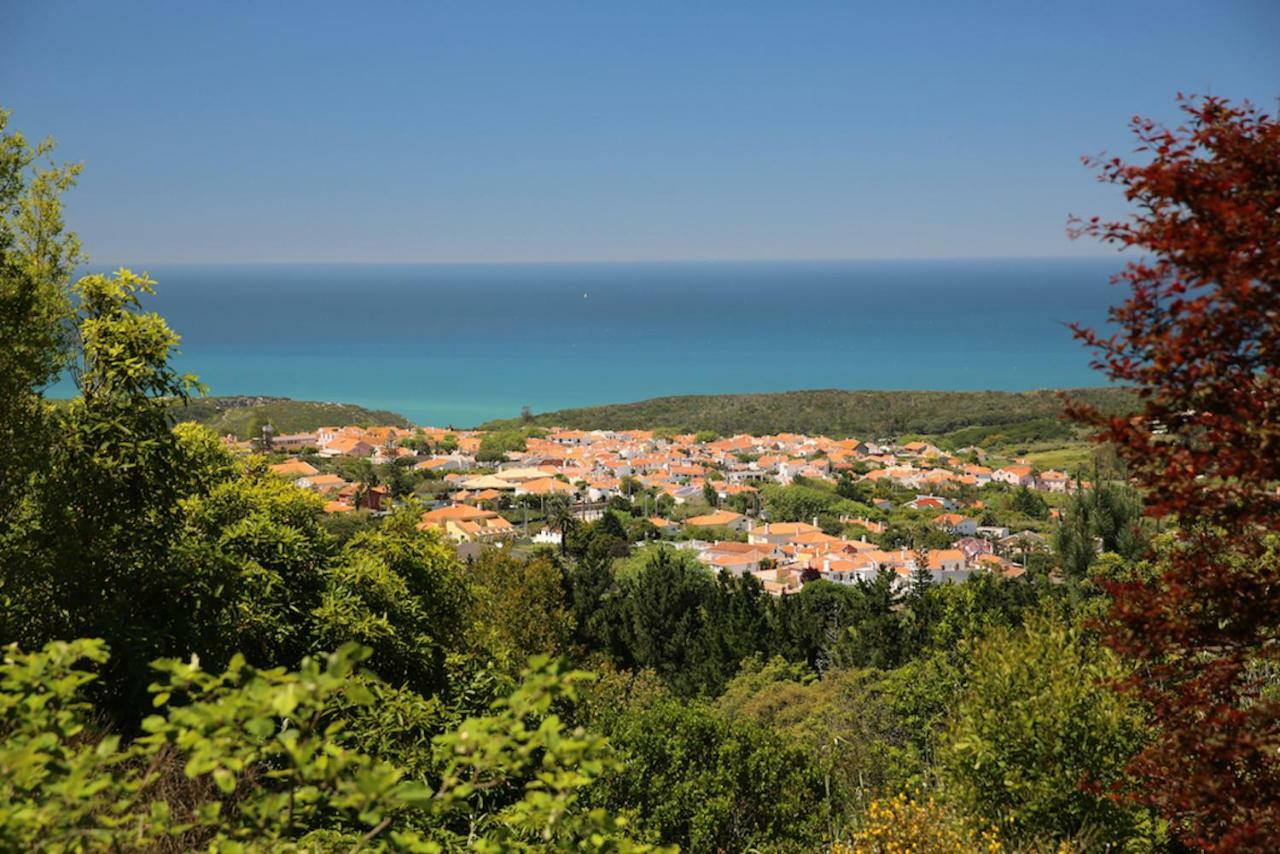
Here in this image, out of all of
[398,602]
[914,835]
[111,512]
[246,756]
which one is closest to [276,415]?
[398,602]

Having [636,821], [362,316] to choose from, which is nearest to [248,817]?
[636,821]

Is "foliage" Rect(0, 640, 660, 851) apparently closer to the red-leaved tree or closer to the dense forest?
the dense forest

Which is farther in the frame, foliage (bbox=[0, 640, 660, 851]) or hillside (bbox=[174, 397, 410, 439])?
hillside (bbox=[174, 397, 410, 439])

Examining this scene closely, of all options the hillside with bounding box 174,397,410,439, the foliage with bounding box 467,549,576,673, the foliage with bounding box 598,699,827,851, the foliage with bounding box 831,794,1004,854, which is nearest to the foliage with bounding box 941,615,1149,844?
the foliage with bounding box 831,794,1004,854

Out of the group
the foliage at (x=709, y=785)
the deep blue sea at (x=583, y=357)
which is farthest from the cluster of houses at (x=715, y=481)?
the foliage at (x=709, y=785)

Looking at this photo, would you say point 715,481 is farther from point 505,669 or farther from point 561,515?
point 505,669

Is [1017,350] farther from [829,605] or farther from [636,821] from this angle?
[636,821]
